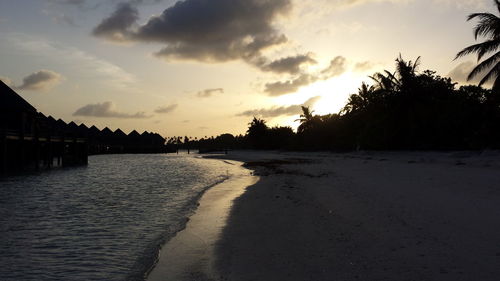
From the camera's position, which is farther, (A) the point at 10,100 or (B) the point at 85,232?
(A) the point at 10,100

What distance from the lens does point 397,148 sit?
3659 centimetres

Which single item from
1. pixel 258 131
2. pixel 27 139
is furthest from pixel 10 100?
pixel 258 131

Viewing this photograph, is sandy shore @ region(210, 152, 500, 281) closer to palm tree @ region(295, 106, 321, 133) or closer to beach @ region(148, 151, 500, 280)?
beach @ region(148, 151, 500, 280)

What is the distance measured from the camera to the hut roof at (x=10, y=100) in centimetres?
3231

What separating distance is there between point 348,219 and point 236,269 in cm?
373

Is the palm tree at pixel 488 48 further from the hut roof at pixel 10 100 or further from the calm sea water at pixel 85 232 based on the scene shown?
the hut roof at pixel 10 100

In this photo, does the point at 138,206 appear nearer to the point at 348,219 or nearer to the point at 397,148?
the point at 348,219

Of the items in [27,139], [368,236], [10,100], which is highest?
[10,100]

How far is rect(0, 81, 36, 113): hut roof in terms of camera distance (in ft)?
106

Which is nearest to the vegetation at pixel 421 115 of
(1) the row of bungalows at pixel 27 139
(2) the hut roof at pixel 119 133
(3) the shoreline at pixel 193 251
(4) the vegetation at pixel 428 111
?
(4) the vegetation at pixel 428 111

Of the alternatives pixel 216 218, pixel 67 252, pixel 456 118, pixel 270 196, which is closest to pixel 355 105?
pixel 456 118

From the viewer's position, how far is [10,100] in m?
32.6

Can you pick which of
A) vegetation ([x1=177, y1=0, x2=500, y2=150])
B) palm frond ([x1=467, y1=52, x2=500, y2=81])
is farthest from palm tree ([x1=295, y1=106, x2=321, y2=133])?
palm frond ([x1=467, y1=52, x2=500, y2=81])

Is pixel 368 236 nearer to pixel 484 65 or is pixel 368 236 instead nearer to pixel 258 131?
pixel 484 65
